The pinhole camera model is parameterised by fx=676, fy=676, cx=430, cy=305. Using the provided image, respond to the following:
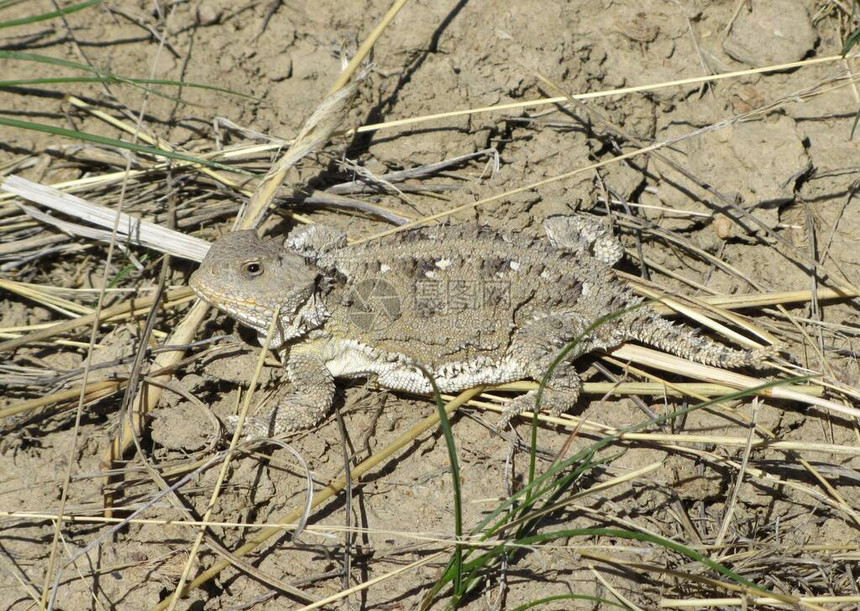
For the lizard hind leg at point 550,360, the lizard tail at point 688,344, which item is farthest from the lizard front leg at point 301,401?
the lizard tail at point 688,344

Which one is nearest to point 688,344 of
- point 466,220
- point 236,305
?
point 466,220

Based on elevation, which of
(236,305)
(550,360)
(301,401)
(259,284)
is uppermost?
(259,284)

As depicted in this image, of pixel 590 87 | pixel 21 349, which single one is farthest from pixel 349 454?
pixel 590 87

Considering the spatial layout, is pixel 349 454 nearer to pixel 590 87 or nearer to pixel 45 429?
pixel 45 429

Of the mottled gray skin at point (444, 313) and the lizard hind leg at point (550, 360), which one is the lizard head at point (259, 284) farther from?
the lizard hind leg at point (550, 360)
